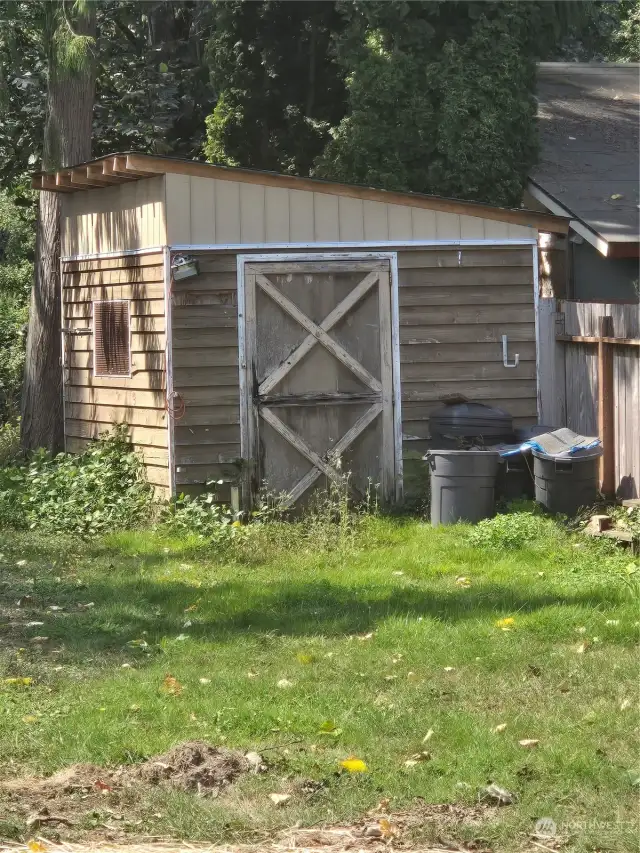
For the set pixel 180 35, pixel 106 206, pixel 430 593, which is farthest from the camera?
pixel 180 35

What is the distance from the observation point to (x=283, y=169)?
67.0 ft

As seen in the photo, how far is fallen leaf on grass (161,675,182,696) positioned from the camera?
666 cm

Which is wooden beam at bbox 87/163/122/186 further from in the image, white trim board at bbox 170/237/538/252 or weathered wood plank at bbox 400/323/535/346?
weathered wood plank at bbox 400/323/535/346

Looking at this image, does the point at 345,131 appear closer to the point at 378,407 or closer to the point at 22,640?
the point at 378,407

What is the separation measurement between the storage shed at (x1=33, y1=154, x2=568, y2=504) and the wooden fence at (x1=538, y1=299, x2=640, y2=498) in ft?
1.00

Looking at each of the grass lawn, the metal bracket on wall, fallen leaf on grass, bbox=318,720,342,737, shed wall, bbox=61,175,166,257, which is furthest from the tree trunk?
fallen leaf on grass, bbox=318,720,342,737

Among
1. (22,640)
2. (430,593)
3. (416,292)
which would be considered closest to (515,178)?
(416,292)

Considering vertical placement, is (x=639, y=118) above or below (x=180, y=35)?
below

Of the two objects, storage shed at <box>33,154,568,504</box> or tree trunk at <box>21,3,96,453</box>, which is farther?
tree trunk at <box>21,3,96,453</box>

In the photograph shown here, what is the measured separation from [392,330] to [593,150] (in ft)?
22.0

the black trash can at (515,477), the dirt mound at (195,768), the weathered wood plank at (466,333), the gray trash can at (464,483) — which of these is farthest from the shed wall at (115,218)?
the dirt mound at (195,768)

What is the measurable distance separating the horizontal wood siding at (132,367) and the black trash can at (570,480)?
3.75 metres

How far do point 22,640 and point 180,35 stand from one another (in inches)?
742

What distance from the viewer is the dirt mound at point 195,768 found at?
17.4ft
